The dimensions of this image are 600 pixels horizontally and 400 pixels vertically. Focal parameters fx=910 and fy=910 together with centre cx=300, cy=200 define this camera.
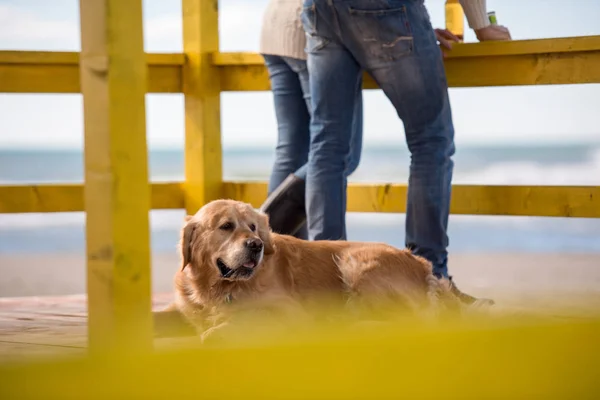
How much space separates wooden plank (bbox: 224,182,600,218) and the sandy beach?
2.85 meters

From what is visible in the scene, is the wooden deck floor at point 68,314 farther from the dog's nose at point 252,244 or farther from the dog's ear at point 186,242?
the dog's nose at point 252,244

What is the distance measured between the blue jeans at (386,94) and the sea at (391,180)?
Result: 7224mm

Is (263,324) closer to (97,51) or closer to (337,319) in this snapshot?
(337,319)

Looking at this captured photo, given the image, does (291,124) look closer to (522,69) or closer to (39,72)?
(522,69)

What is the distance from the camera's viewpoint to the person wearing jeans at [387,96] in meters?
3.26

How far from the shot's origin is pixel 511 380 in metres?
0.90

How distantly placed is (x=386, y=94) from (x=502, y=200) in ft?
3.12

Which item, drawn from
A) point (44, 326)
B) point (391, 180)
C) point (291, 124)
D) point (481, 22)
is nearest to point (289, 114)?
point (291, 124)

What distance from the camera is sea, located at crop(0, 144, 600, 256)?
36.7ft

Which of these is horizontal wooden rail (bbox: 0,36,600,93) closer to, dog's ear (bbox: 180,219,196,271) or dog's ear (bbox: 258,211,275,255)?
dog's ear (bbox: 258,211,275,255)

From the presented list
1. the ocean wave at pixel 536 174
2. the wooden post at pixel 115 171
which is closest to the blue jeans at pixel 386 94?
the wooden post at pixel 115 171

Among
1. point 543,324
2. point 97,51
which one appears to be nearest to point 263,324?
point 97,51

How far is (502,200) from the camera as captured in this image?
4.03 meters

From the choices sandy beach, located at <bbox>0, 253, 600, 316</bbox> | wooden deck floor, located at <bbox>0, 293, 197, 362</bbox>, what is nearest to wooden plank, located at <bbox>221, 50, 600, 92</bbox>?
wooden deck floor, located at <bbox>0, 293, 197, 362</bbox>
